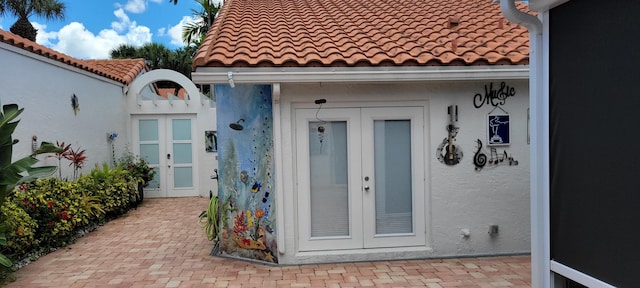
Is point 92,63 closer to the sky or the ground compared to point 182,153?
closer to the sky

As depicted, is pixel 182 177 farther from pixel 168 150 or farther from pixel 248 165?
pixel 248 165

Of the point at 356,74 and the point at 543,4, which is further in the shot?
the point at 356,74

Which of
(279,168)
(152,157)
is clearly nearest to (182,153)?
(152,157)

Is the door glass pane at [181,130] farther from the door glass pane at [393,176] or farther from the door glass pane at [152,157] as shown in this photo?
the door glass pane at [393,176]

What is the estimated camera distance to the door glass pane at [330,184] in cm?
655

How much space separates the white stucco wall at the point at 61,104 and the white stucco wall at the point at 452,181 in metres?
5.71

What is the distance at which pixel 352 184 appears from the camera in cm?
655

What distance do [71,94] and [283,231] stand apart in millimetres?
7416

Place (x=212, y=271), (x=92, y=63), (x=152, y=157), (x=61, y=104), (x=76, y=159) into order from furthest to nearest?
(x=92, y=63) → (x=152, y=157) → (x=76, y=159) → (x=61, y=104) → (x=212, y=271)

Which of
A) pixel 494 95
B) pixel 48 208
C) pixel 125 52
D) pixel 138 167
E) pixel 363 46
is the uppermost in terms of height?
pixel 125 52

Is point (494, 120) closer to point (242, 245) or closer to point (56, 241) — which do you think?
point (242, 245)

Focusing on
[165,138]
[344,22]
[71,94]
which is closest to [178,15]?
[165,138]

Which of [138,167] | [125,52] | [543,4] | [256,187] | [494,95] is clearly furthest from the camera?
[125,52]

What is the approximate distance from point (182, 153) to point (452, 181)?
9717mm
